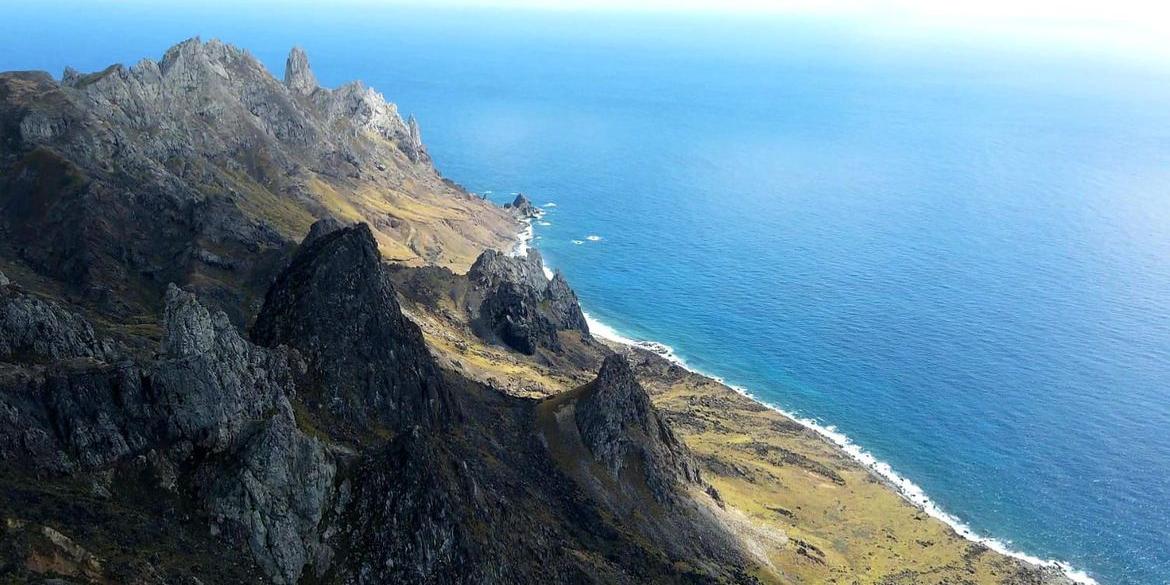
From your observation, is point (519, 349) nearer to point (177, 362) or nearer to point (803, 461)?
point (803, 461)

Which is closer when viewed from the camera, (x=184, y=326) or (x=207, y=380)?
(x=207, y=380)

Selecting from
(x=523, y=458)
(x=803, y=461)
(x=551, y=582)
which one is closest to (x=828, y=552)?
(x=803, y=461)

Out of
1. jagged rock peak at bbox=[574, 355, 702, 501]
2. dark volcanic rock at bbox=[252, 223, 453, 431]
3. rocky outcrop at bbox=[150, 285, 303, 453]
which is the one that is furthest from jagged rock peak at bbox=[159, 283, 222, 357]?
jagged rock peak at bbox=[574, 355, 702, 501]

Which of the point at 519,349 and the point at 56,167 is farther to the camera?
the point at 519,349

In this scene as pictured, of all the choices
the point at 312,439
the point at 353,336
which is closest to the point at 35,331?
the point at 312,439

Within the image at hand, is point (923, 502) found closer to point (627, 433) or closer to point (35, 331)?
point (627, 433)

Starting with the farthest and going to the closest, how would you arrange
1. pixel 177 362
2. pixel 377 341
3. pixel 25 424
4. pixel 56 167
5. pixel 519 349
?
pixel 519 349, pixel 56 167, pixel 377 341, pixel 177 362, pixel 25 424
